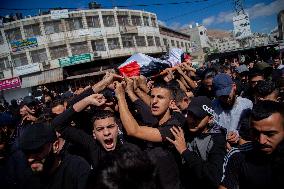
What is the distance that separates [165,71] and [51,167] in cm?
376

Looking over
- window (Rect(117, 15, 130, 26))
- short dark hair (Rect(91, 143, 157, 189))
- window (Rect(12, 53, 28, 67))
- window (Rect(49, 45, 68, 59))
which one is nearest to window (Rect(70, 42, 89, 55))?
window (Rect(49, 45, 68, 59))

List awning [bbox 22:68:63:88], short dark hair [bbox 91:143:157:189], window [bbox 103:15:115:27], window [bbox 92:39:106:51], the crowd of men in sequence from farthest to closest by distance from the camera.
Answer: window [bbox 103:15:115:27]
window [bbox 92:39:106:51]
awning [bbox 22:68:63:88]
the crowd of men
short dark hair [bbox 91:143:157:189]

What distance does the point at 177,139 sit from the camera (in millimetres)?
3020

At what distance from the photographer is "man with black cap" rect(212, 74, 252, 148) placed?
4.15 metres

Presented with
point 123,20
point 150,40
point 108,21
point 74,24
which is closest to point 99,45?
point 108,21

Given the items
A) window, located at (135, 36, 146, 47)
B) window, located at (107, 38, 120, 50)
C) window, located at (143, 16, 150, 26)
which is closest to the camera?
window, located at (107, 38, 120, 50)

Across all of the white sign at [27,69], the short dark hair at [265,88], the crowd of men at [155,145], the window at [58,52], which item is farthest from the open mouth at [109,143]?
the white sign at [27,69]

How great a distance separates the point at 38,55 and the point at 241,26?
2747 centimetres

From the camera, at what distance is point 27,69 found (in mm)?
35906

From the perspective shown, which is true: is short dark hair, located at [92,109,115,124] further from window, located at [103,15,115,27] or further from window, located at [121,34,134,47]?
window, located at [121,34,134,47]

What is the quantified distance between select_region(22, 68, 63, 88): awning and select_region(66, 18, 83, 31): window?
585cm

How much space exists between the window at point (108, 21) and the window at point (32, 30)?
29.3 feet

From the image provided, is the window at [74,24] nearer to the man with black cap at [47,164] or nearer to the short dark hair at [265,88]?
the short dark hair at [265,88]

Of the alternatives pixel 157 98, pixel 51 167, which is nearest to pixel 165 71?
pixel 157 98
